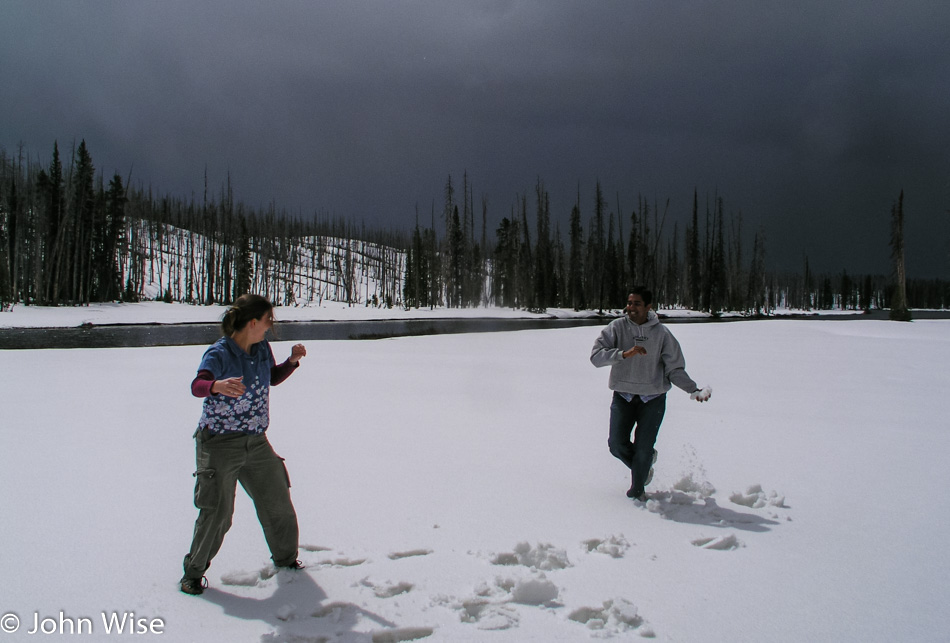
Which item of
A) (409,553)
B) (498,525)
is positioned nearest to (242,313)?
(409,553)

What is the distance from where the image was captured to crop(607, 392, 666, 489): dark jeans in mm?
4664

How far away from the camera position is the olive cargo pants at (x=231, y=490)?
3067 millimetres

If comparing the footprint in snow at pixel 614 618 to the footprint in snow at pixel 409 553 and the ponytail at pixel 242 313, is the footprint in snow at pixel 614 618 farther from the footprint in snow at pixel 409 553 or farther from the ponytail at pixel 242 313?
the ponytail at pixel 242 313

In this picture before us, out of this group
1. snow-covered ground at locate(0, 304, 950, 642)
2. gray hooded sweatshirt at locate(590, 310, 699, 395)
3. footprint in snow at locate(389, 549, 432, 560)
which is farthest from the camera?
gray hooded sweatshirt at locate(590, 310, 699, 395)

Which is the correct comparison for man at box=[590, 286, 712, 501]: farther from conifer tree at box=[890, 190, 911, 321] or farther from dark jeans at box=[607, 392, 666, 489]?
conifer tree at box=[890, 190, 911, 321]

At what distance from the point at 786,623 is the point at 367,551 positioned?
2.54m

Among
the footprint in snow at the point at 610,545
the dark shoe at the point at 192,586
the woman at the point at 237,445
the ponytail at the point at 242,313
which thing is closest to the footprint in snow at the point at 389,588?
the woman at the point at 237,445

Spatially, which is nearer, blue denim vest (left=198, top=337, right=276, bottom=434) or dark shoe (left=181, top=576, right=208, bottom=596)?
blue denim vest (left=198, top=337, right=276, bottom=434)

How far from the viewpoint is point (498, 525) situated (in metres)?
4.32

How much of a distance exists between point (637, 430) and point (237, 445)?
318cm

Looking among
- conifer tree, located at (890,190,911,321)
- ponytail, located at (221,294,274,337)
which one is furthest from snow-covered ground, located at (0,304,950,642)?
conifer tree, located at (890,190,911,321)

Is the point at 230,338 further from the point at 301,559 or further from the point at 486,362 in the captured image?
the point at 486,362

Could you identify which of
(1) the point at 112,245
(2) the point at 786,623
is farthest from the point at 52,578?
(1) the point at 112,245

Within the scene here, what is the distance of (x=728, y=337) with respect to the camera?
75.6ft
